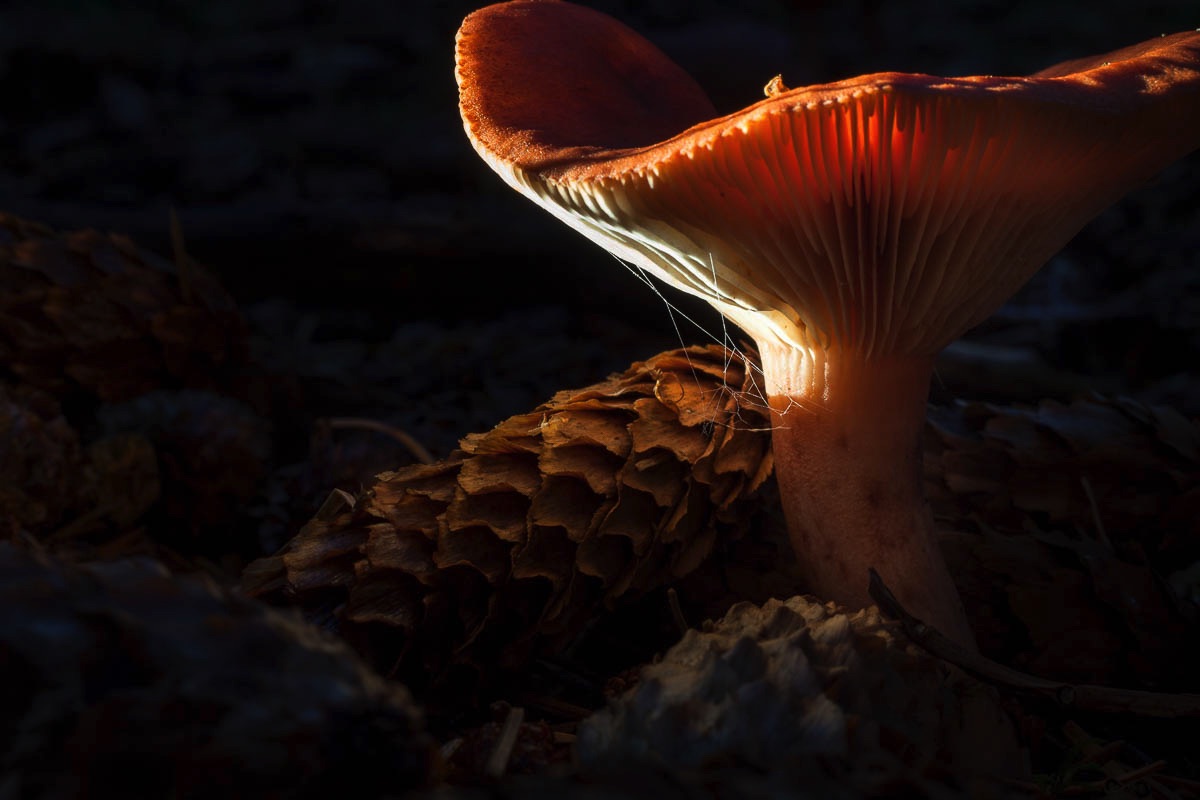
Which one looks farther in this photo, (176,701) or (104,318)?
(104,318)

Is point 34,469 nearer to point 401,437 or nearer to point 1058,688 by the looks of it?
point 401,437

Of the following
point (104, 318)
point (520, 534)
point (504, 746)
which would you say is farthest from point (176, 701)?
point (104, 318)

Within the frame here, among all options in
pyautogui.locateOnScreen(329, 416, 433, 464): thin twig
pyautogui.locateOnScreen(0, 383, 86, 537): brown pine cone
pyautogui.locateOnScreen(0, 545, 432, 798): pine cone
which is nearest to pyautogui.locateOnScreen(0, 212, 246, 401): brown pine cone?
pyautogui.locateOnScreen(0, 383, 86, 537): brown pine cone

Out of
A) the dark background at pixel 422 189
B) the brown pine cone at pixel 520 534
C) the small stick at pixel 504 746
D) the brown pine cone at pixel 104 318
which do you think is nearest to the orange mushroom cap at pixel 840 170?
the brown pine cone at pixel 520 534

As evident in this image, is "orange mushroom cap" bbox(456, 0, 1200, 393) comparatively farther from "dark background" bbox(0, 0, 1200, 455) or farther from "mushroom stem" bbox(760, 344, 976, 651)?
"dark background" bbox(0, 0, 1200, 455)

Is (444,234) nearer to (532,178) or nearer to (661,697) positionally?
(532,178)

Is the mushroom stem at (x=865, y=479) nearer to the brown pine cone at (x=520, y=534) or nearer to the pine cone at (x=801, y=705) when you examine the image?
the brown pine cone at (x=520, y=534)

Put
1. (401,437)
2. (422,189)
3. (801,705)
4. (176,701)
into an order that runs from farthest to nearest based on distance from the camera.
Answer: (422,189) → (401,437) → (801,705) → (176,701)
